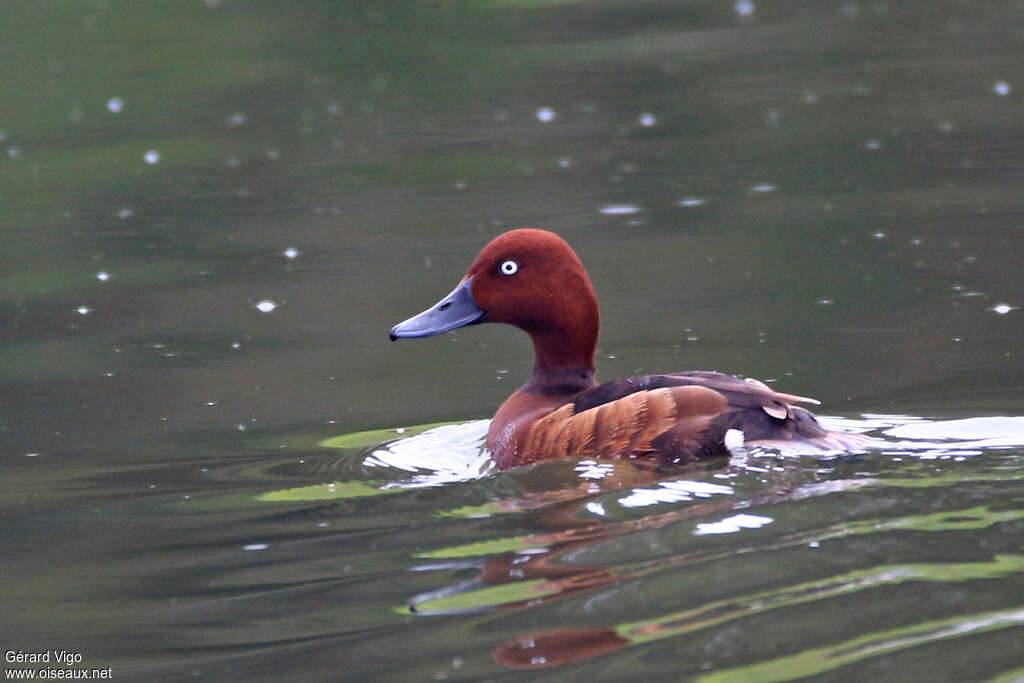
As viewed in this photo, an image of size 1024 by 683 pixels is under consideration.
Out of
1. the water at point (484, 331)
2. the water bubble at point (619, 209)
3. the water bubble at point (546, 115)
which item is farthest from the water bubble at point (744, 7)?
the water bubble at point (619, 209)

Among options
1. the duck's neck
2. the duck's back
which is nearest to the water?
the duck's back

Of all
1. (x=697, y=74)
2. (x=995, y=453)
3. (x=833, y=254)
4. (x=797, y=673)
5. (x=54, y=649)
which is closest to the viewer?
(x=797, y=673)

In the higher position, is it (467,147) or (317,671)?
(467,147)

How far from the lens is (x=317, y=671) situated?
412 centimetres

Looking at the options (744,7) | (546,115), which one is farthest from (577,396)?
(744,7)

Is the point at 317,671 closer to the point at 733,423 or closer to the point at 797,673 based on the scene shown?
the point at 797,673

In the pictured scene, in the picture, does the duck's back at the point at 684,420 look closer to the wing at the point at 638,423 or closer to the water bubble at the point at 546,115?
the wing at the point at 638,423

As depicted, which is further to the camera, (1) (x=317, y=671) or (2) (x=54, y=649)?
(2) (x=54, y=649)

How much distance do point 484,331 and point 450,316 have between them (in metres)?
2.02

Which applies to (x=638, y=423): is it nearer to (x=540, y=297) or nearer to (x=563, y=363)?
(x=563, y=363)

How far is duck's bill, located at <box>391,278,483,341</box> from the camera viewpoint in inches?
271

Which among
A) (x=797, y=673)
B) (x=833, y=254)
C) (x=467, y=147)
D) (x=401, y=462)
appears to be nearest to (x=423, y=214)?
(x=467, y=147)

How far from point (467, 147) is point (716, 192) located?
2.78 metres

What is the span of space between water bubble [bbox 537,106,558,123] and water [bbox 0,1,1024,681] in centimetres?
5
